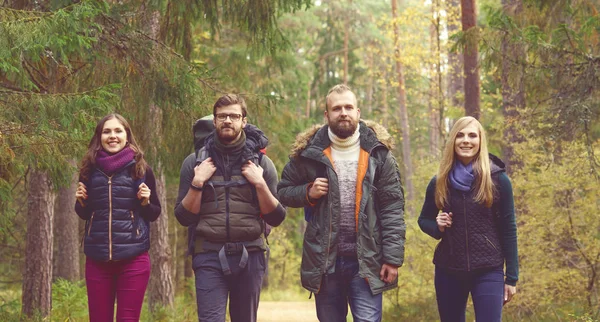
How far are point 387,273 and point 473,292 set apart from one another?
79 centimetres

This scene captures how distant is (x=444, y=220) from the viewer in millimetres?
5684

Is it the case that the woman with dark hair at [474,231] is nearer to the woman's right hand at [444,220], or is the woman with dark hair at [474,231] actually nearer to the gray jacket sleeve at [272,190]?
the woman's right hand at [444,220]

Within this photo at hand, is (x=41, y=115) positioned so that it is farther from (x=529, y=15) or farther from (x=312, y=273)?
(x=529, y=15)

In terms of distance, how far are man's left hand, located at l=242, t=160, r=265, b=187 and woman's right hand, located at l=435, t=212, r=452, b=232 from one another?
1411mm

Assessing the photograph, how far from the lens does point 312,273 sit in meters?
5.29

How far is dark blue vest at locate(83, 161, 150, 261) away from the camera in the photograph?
18.5 feet

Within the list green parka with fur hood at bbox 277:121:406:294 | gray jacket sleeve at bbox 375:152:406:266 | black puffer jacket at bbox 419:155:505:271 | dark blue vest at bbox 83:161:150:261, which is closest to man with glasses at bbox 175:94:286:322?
green parka with fur hood at bbox 277:121:406:294

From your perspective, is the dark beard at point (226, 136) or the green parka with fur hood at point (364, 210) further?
the dark beard at point (226, 136)

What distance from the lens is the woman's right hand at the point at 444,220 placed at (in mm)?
5680

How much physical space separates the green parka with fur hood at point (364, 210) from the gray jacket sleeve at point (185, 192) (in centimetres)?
74

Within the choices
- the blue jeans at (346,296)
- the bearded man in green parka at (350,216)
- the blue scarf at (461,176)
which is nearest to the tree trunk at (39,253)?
the bearded man in green parka at (350,216)

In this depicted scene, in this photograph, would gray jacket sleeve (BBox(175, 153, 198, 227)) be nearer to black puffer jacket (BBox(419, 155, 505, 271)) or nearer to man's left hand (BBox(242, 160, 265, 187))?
man's left hand (BBox(242, 160, 265, 187))

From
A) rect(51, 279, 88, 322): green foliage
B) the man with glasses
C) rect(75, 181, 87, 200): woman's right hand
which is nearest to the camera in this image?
the man with glasses

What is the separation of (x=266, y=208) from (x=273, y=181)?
0.30 meters
